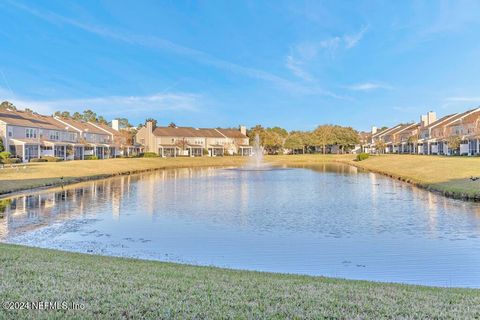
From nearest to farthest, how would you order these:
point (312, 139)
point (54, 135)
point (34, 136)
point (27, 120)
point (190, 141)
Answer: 1. point (34, 136)
2. point (27, 120)
3. point (54, 135)
4. point (190, 141)
5. point (312, 139)

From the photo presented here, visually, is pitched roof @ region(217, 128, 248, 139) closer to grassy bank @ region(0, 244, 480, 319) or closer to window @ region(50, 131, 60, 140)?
window @ region(50, 131, 60, 140)

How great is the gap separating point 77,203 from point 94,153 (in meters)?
57.1

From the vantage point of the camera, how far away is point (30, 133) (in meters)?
60.7

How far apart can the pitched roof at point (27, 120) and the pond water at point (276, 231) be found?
37.4m

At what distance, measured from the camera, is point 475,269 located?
10492 millimetres

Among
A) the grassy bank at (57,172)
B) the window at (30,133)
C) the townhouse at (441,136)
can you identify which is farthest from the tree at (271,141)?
the window at (30,133)

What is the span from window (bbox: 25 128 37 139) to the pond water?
3890 centimetres

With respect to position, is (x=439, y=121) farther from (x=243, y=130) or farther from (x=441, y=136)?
(x=243, y=130)

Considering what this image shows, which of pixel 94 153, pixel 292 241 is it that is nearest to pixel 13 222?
pixel 292 241

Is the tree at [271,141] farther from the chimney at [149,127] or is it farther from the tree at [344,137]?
the chimney at [149,127]

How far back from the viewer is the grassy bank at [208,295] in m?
5.56

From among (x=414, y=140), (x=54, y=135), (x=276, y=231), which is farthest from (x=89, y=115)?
(x=276, y=231)

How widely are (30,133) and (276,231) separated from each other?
5567 centimetres

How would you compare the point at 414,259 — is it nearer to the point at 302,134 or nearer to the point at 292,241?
the point at 292,241
